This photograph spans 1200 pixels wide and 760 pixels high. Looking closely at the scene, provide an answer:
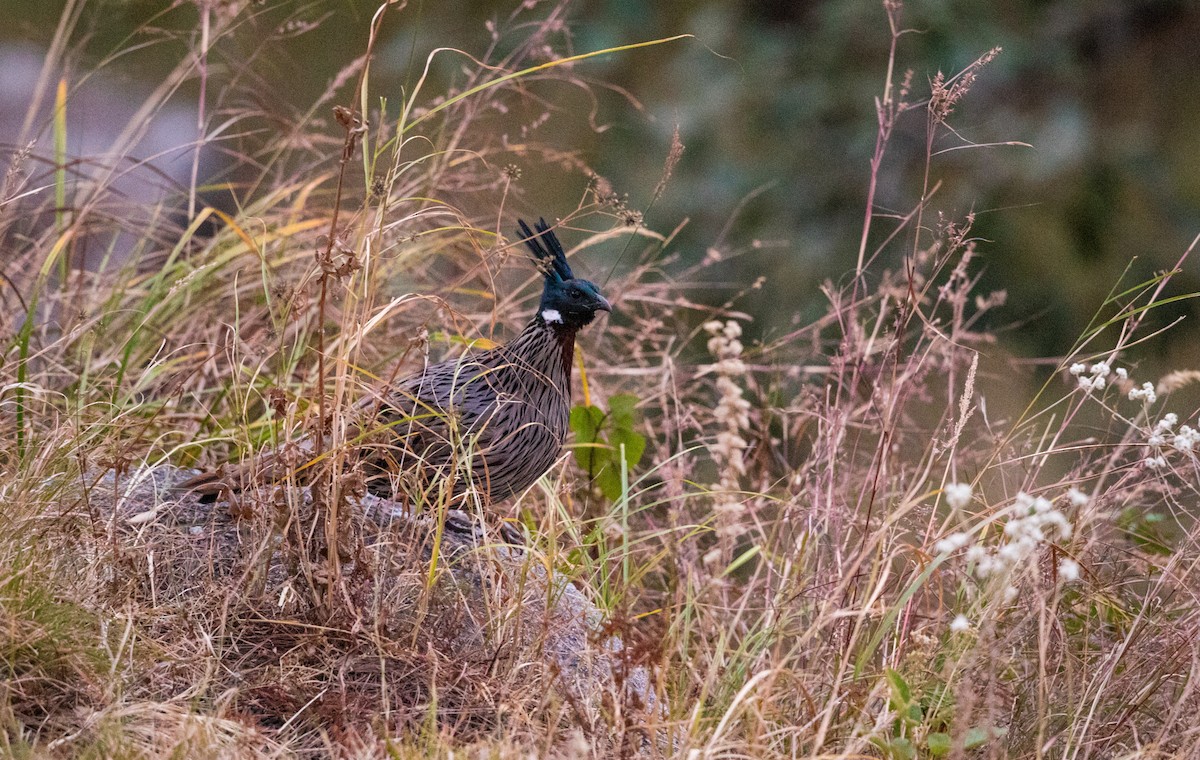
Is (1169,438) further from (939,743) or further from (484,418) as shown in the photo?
(484,418)

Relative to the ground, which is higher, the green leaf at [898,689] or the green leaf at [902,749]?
the green leaf at [898,689]

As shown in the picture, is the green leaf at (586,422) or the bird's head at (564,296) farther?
the green leaf at (586,422)

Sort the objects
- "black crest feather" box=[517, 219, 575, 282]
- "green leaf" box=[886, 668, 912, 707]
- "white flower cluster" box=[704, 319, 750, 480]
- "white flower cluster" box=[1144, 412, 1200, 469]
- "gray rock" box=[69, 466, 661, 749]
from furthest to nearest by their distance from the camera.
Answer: "black crest feather" box=[517, 219, 575, 282]
"white flower cluster" box=[704, 319, 750, 480]
"gray rock" box=[69, 466, 661, 749]
"white flower cluster" box=[1144, 412, 1200, 469]
"green leaf" box=[886, 668, 912, 707]

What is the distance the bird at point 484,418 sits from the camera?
269 centimetres

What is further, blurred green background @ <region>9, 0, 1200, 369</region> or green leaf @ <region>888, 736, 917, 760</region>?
blurred green background @ <region>9, 0, 1200, 369</region>

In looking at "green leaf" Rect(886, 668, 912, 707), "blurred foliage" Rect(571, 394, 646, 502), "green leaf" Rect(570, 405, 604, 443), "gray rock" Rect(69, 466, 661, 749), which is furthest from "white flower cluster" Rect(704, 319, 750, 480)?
"green leaf" Rect(886, 668, 912, 707)

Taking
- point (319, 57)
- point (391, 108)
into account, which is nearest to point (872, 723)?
point (391, 108)

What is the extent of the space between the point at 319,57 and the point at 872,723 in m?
5.62

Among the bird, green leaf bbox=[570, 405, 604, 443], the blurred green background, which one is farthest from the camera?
the blurred green background

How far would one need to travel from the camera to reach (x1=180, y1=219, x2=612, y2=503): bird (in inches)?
106

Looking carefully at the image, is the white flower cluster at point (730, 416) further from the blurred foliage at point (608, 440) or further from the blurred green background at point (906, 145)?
the blurred green background at point (906, 145)

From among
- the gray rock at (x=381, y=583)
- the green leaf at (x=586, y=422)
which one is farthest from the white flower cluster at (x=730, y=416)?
the gray rock at (x=381, y=583)

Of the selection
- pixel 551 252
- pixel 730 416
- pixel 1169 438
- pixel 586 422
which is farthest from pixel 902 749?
pixel 551 252

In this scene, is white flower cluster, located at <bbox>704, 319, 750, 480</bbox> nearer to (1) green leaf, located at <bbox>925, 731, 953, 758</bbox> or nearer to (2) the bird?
(2) the bird
